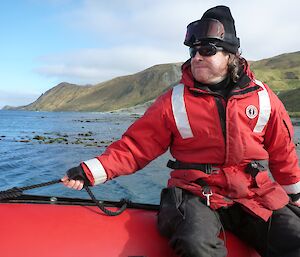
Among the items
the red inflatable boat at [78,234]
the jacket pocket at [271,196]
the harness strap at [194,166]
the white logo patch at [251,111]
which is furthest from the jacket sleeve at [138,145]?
the jacket pocket at [271,196]

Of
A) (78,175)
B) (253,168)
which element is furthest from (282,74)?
(78,175)

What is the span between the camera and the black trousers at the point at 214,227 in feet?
9.72

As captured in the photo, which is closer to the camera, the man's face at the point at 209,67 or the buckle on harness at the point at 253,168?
the buckle on harness at the point at 253,168

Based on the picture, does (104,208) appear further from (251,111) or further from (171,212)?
(251,111)

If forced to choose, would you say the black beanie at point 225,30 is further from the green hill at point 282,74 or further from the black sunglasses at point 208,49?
the green hill at point 282,74

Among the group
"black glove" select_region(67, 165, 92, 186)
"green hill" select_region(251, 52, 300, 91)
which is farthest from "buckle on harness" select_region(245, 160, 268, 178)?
"green hill" select_region(251, 52, 300, 91)

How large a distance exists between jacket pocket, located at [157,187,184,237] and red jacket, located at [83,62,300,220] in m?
0.12

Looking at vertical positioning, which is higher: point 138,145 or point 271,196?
point 138,145

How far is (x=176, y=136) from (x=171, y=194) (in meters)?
0.57

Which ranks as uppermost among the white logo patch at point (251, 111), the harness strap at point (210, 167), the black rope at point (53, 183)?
the white logo patch at point (251, 111)

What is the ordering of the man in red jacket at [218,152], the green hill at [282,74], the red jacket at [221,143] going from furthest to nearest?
the green hill at [282,74] < the red jacket at [221,143] < the man in red jacket at [218,152]

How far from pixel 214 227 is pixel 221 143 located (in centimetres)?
75

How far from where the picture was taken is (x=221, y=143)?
3.49 m

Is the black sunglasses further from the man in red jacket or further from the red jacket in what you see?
the red jacket
